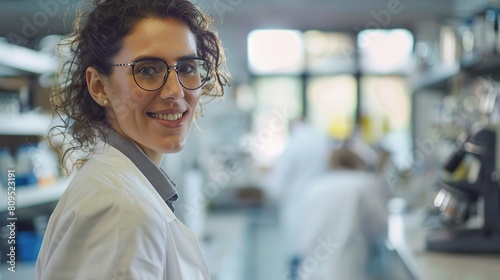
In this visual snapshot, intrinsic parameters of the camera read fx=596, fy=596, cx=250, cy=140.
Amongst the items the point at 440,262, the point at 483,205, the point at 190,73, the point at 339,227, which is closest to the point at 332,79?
the point at 339,227

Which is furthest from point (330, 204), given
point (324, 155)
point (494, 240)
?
point (494, 240)

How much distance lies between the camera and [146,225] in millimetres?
855

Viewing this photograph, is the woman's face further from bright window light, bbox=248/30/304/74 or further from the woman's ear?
bright window light, bbox=248/30/304/74

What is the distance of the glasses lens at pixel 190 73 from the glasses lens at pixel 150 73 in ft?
0.10

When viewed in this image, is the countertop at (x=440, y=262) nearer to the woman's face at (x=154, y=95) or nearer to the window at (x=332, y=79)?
the woman's face at (x=154, y=95)

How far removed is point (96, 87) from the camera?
1.08 metres

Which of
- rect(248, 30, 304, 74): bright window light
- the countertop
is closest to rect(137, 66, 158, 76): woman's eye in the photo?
the countertop

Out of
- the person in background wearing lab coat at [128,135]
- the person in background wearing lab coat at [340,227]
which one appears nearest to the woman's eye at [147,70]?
the person in background wearing lab coat at [128,135]

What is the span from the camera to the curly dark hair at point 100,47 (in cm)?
102

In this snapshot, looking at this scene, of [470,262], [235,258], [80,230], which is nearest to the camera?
[80,230]

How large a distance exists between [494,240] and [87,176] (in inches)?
72.5

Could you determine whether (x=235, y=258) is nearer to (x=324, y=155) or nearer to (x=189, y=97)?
(x=324, y=155)

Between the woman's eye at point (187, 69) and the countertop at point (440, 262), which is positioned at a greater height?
the woman's eye at point (187, 69)

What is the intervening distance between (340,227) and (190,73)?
3413mm
